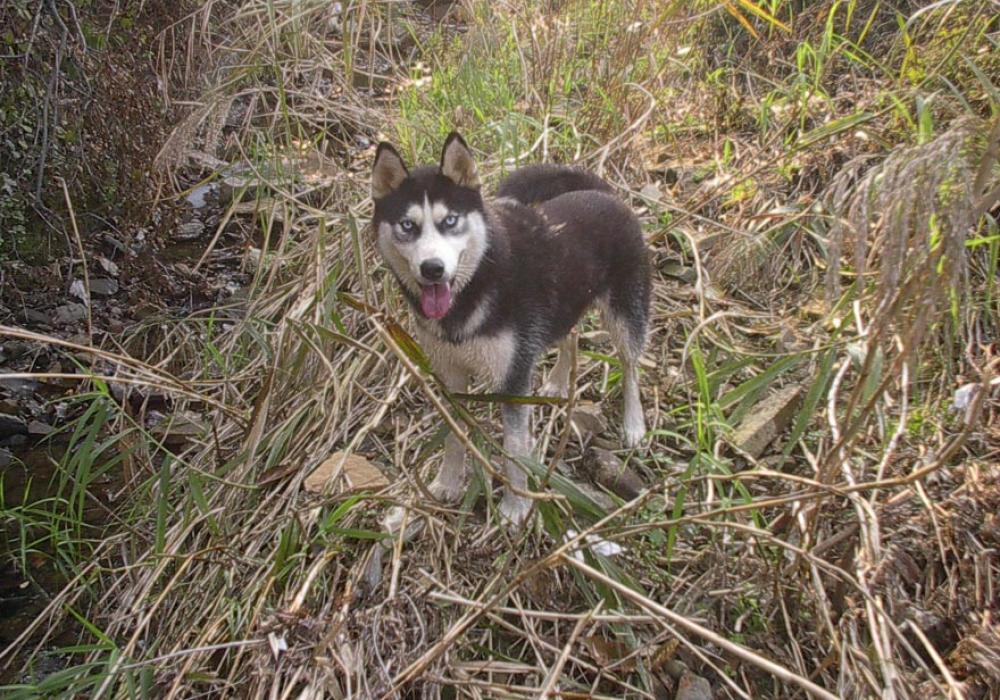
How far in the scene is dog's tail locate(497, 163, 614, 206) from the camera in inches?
131

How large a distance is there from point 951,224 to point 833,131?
229cm

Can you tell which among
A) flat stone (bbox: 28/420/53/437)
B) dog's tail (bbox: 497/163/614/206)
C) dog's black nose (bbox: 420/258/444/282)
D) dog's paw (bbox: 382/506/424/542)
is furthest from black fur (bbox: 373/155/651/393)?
flat stone (bbox: 28/420/53/437)

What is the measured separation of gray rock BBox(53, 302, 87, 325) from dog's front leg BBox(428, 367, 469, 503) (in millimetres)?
2742

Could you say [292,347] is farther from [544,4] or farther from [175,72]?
[544,4]

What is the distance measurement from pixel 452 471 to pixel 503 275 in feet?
2.41

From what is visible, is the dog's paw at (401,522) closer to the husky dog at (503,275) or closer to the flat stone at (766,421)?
the husky dog at (503,275)

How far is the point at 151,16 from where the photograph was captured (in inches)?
167

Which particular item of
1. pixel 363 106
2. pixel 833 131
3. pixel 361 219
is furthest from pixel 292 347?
pixel 833 131

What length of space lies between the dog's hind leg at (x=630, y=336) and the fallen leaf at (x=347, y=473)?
3.18ft

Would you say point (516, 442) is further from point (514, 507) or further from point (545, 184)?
point (545, 184)

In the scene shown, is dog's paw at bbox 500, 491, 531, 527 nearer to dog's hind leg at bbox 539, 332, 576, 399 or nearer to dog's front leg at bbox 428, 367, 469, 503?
dog's front leg at bbox 428, 367, 469, 503

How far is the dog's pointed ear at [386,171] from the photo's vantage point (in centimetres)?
248

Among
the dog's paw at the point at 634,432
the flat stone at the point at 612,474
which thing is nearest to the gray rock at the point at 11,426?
the flat stone at the point at 612,474

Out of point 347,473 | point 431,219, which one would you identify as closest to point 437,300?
point 431,219
